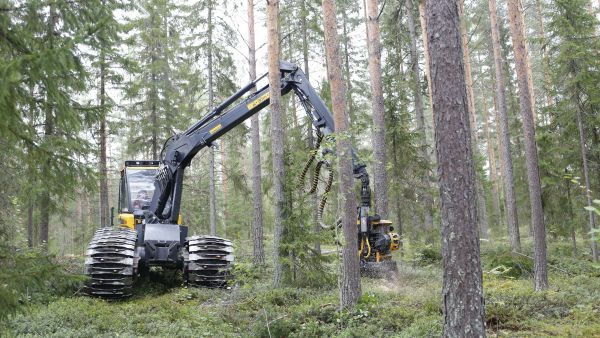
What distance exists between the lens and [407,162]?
17.8 m

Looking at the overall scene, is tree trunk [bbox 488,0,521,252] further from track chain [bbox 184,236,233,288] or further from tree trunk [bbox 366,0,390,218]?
track chain [bbox 184,236,233,288]

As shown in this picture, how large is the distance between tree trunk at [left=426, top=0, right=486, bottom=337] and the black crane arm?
17.8 feet

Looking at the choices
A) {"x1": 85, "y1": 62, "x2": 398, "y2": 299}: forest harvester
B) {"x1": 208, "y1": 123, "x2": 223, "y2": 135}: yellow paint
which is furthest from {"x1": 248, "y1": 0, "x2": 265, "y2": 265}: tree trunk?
{"x1": 208, "y1": 123, "x2": 223, "y2": 135}: yellow paint

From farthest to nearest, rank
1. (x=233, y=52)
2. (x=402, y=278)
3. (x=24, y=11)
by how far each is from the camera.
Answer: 1. (x=233, y=52)
2. (x=402, y=278)
3. (x=24, y=11)

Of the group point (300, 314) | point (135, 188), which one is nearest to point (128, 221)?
point (135, 188)

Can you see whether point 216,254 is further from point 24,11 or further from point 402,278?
point 24,11

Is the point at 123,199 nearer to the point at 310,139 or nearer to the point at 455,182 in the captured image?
the point at 310,139

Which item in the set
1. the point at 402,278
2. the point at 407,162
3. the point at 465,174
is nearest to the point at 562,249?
the point at 407,162

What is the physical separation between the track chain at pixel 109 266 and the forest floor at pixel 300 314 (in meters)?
0.32

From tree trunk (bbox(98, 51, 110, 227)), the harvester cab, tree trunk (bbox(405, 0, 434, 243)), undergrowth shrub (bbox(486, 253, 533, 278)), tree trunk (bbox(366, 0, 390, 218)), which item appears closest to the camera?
the harvester cab

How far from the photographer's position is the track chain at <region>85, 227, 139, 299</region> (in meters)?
9.91

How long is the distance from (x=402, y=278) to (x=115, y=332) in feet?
24.0

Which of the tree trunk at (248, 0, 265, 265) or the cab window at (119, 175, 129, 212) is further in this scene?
the tree trunk at (248, 0, 265, 265)

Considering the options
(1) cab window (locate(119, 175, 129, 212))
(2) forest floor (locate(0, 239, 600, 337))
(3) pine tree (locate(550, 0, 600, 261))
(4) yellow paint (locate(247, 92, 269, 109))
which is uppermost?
(3) pine tree (locate(550, 0, 600, 261))
